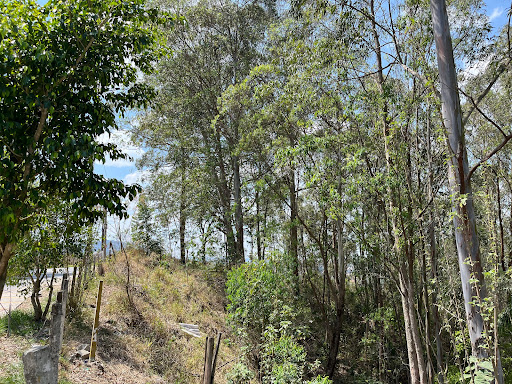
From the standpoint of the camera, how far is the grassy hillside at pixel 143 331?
652 cm

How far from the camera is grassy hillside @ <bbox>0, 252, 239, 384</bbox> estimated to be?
6.52m

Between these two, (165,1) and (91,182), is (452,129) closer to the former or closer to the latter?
(91,182)

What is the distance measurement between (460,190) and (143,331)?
7.34 m

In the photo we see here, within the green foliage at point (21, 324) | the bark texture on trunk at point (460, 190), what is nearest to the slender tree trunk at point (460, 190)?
the bark texture on trunk at point (460, 190)

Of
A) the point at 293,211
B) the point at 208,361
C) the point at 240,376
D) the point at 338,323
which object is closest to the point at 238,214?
the point at 293,211

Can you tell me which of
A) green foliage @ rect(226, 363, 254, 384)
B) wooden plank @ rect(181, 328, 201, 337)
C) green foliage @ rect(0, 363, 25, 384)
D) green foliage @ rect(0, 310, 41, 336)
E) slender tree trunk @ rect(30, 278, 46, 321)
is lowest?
green foliage @ rect(226, 363, 254, 384)

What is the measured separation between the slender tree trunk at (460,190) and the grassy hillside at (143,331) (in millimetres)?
4804

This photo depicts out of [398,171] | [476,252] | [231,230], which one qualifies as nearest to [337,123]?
[398,171]

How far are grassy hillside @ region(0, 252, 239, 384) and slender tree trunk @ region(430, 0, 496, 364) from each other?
4804 mm

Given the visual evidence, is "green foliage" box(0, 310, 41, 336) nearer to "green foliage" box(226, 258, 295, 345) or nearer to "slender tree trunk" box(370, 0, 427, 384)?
"green foliage" box(226, 258, 295, 345)

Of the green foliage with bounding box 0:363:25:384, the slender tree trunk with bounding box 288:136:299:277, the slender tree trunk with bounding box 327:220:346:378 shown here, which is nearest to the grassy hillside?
the green foliage with bounding box 0:363:25:384

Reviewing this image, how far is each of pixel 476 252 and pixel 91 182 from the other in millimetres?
4149

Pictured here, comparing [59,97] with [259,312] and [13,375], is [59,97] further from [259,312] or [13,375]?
[259,312]

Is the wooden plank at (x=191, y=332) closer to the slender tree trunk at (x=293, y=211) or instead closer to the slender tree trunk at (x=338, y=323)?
the slender tree trunk at (x=293, y=211)
